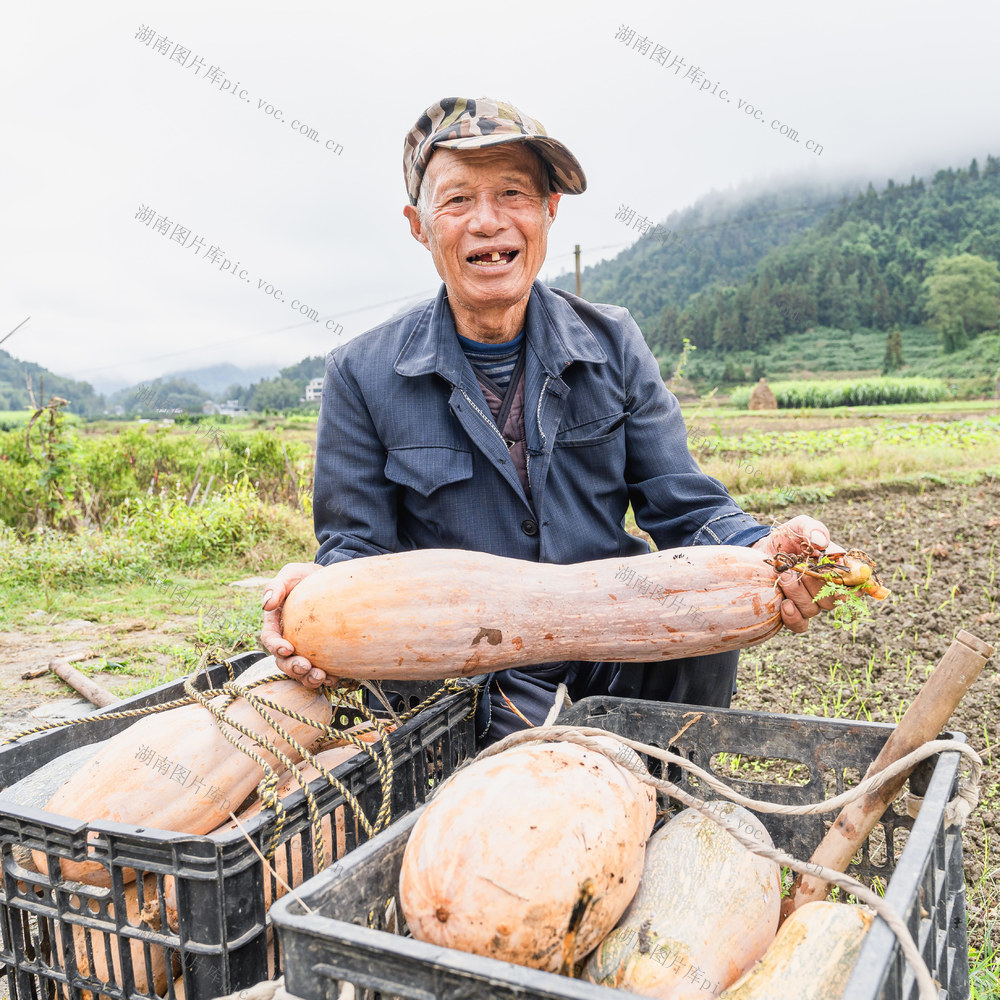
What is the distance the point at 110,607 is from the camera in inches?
240

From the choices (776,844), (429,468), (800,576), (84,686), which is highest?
(429,468)

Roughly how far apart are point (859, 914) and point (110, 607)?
5.91 metres

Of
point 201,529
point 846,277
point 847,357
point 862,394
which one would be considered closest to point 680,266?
point 846,277

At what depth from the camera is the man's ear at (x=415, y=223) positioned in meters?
2.73

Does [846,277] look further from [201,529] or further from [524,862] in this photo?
[524,862]

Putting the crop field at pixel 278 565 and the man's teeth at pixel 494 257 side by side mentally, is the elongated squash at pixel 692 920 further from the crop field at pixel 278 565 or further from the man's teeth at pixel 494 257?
the man's teeth at pixel 494 257

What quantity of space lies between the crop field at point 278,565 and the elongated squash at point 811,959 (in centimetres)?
95

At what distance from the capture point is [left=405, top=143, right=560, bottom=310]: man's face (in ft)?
8.04

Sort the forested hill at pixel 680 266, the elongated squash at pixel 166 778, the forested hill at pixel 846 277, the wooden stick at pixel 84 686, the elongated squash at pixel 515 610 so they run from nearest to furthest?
the elongated squash at pixel 166 778, the elongated squash at pixel 515 610, the wooden stick at pixel 84 686, the forested hill at pixel 846 277, the forested hill at pixel 680 266

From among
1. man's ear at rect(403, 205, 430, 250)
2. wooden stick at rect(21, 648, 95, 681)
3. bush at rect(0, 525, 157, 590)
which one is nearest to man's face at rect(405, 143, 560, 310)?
man's ear at rect(403, 205, 430, 250)

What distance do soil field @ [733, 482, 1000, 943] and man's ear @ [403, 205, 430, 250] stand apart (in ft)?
7.85

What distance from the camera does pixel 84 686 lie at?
374cm

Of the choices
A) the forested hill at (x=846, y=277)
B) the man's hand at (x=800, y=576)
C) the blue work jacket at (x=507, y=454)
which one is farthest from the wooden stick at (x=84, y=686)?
the forested hill at (x=846, y=277)

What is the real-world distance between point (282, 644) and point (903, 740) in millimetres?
1423
